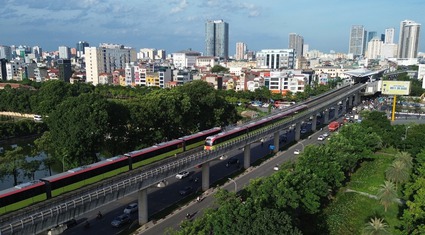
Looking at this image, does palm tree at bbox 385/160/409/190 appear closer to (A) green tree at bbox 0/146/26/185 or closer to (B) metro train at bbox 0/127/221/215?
(B) metro train at bbox 0/127/221/215

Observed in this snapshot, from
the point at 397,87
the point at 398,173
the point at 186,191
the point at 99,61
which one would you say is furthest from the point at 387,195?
the point at 99,61

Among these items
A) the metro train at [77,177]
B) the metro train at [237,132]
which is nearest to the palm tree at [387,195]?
the metro train at [237,132]

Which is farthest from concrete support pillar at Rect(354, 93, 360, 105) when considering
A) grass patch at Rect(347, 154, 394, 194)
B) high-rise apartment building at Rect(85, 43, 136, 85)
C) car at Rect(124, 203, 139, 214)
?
high-rise apartment building at Rect(85, 43, 136, 85)

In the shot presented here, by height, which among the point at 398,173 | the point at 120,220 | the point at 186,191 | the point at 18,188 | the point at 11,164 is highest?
the point at 18,188

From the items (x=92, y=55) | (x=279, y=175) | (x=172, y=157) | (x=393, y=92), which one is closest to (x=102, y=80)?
(x=92, y=55)

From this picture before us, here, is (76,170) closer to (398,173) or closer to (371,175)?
(398,173)
